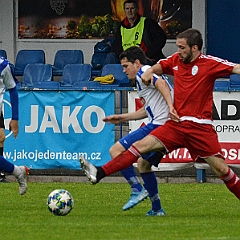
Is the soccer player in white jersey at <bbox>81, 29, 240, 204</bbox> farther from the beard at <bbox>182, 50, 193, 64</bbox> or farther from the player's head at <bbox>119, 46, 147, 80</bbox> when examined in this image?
the player's head at <bbox>119, 46, 147, 80</bbox>

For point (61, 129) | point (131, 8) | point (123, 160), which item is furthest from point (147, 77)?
point (131, 8)

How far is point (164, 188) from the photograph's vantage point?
14.0 meters

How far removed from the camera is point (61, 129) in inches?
579

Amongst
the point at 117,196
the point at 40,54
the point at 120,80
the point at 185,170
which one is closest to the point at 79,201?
the point at 117,196

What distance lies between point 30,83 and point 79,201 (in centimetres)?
590

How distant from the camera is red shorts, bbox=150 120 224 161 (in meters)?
9.74

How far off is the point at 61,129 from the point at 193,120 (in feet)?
17.1

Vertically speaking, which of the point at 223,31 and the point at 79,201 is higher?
the point at 223,31

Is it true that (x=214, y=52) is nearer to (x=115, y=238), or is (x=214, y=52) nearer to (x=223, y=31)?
(x=223, y=31)

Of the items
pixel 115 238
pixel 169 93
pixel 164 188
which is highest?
pixel 169 93

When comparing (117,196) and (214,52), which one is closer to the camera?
(117,196)

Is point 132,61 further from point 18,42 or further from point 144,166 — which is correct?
point 18,42

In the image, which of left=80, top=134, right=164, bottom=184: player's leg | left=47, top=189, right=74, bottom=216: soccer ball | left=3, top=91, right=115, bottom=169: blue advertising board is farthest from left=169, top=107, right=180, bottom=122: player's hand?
left=3, top=91, right=115, bottom=169: blue advertising board

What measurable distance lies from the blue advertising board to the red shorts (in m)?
4.83
